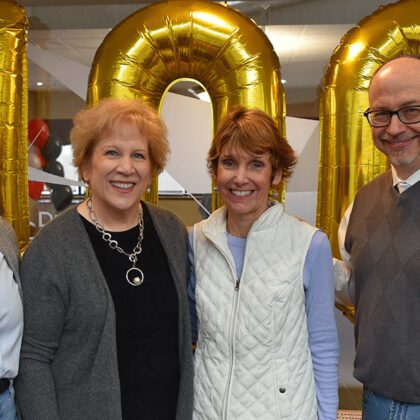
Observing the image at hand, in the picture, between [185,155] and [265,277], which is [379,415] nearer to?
[265,277]

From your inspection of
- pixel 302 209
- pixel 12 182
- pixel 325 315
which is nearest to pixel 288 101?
pixel 302 209

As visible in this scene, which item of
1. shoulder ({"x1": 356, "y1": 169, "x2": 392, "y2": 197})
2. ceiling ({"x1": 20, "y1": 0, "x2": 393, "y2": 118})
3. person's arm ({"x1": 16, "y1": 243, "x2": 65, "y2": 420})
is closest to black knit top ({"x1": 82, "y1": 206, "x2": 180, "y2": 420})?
person's arm ({"x1": 16, "y1": 243, "x2": 65, "y2": 420})

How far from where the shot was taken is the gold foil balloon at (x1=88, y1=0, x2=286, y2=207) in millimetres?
1741

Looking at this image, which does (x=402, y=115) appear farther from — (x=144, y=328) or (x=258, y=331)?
(x=144, y=328)

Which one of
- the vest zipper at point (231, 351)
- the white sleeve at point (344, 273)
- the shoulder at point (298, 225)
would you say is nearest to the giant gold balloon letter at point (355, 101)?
the white sleeve at point (344, 273)

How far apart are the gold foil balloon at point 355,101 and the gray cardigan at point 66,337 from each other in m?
0.85

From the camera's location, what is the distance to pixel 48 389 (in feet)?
3.84

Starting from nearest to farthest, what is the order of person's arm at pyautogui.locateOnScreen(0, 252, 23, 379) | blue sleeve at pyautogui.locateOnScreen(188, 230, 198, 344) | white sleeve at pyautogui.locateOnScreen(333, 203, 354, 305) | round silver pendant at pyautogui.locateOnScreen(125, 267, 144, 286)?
person's arm at pyautogui.locateOnScreen(0, 252, 23, 379) → round silver pendant at pyautogui.locateOnScreen(125, 267, 144, 286) → blue sleeve at pyautogui.locateOnScreen(188, 230, 198, 344) → white sleeve at pyautogui.locateOnScreen(333, 203, 354, 305)

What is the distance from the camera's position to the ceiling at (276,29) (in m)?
2.68

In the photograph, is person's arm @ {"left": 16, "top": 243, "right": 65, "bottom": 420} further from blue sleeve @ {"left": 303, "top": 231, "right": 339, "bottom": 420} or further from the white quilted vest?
blue sleeve @ {"left": 303, "top": 231, "right": 339, "bottom": 420}

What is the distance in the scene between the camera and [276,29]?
2.70 meters

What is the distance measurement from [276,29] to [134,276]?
184cm

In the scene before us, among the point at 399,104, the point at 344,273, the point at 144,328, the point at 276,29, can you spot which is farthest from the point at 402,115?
the point at 276,29

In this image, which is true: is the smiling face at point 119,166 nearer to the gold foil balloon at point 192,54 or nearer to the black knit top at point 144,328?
the black knit top at point 144,328
